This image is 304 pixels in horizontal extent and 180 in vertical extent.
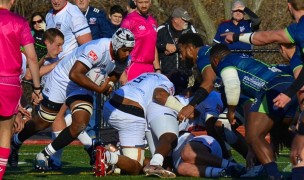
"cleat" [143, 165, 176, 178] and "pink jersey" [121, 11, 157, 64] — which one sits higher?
"pink jersey" [121, 11, 157, 64]

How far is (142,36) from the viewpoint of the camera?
15.8 meters

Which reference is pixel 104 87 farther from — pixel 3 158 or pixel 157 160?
pixel 3 158

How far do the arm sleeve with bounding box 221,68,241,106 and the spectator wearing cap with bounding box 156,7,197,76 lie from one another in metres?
4.98

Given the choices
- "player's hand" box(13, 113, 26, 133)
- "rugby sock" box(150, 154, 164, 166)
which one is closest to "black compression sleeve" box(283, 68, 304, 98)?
"rugby sock" box(150, 154, 164, 166)

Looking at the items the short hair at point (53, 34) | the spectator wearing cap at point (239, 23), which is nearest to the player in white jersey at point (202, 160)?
the short hair at point (53, 34)

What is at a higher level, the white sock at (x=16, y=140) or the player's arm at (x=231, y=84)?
the player's arm at (x=231, y=84)

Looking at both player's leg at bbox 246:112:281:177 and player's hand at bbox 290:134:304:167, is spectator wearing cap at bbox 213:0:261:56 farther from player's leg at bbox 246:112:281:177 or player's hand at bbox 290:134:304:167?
player's hand at bbox 290:134:304:167

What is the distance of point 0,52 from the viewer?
1023cm

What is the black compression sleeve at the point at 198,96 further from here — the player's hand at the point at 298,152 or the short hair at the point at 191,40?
the player's hand at the point at 298,152

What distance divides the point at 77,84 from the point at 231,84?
1.91 m

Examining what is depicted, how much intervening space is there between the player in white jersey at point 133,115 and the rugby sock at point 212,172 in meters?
0.86

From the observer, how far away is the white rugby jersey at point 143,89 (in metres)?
12.0

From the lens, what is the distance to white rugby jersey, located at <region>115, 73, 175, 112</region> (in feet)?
39.5

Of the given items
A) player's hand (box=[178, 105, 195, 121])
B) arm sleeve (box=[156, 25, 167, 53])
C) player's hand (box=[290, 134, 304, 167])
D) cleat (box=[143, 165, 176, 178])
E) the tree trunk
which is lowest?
the tree trunk
